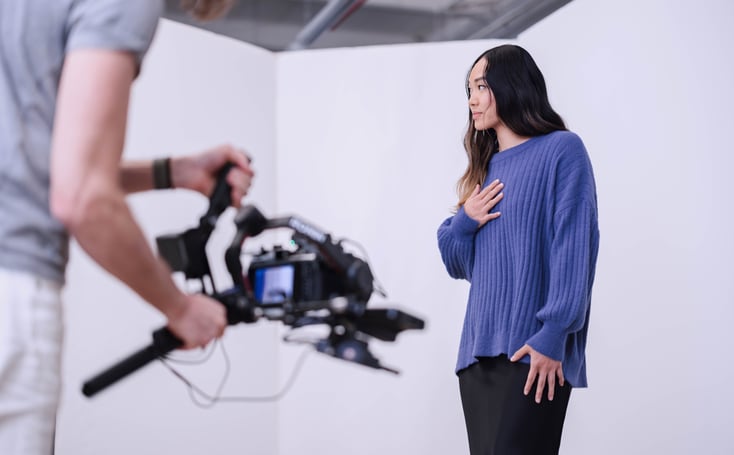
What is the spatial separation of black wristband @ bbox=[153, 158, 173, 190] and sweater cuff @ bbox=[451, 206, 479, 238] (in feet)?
2.86

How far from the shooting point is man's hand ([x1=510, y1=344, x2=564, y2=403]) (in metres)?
1.55

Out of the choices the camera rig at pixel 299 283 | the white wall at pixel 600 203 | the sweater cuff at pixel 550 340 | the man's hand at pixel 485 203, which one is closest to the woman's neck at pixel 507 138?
the man's hand at pixel 485 203

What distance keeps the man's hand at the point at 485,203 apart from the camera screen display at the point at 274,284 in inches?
33.1

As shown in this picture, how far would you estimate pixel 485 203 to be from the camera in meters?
1.75

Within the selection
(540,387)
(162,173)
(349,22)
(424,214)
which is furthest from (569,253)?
(349,22)

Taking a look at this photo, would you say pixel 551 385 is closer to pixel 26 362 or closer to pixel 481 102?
pixel 481 102

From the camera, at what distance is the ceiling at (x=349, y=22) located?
3.96m

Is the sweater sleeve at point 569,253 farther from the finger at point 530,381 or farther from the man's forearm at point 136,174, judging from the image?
the man's forearm at point 136,174

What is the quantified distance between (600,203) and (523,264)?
106cm

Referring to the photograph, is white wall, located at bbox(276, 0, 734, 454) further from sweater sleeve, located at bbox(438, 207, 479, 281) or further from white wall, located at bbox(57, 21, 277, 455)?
sweater sleeve, located at bbox(438, 207, 479, 281)

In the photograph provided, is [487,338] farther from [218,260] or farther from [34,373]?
[218,260]

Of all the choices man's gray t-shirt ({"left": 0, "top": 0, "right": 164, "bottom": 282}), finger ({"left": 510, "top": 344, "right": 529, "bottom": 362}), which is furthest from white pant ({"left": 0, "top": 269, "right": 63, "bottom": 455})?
finger ({"left": 510, "top": 344, "right": 529, "bottom": 362})

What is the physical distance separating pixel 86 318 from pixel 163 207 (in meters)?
0.49

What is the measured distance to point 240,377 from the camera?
3010mm
